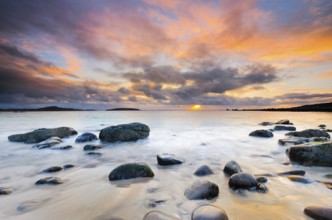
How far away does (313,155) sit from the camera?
553 cm

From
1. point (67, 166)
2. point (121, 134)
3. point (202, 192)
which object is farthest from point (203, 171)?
point (121, 134)

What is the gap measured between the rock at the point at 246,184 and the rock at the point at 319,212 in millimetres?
860

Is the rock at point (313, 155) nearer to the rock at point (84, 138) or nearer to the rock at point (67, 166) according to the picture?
the rock at point (67, 166)

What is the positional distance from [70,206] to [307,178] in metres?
5.07

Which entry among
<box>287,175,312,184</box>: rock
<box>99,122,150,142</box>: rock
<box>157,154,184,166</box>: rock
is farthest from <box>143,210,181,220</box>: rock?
<box>99,122,150,142</box>: rock

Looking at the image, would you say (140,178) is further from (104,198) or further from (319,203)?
(319,203)

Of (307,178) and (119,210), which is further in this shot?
(307,178)

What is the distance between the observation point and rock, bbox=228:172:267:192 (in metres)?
3.71

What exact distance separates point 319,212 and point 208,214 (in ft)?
5.48

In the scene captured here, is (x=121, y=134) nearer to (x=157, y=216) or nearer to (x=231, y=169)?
(x=231, y=169)

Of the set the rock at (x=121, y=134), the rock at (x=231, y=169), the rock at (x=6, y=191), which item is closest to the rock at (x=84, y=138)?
the rock at (x=121, y=134)

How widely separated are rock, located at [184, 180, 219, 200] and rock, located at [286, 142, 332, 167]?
3.82 meters

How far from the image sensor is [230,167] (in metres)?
4.77

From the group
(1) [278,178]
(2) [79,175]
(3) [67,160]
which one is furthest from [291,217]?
(3) [67,160]
